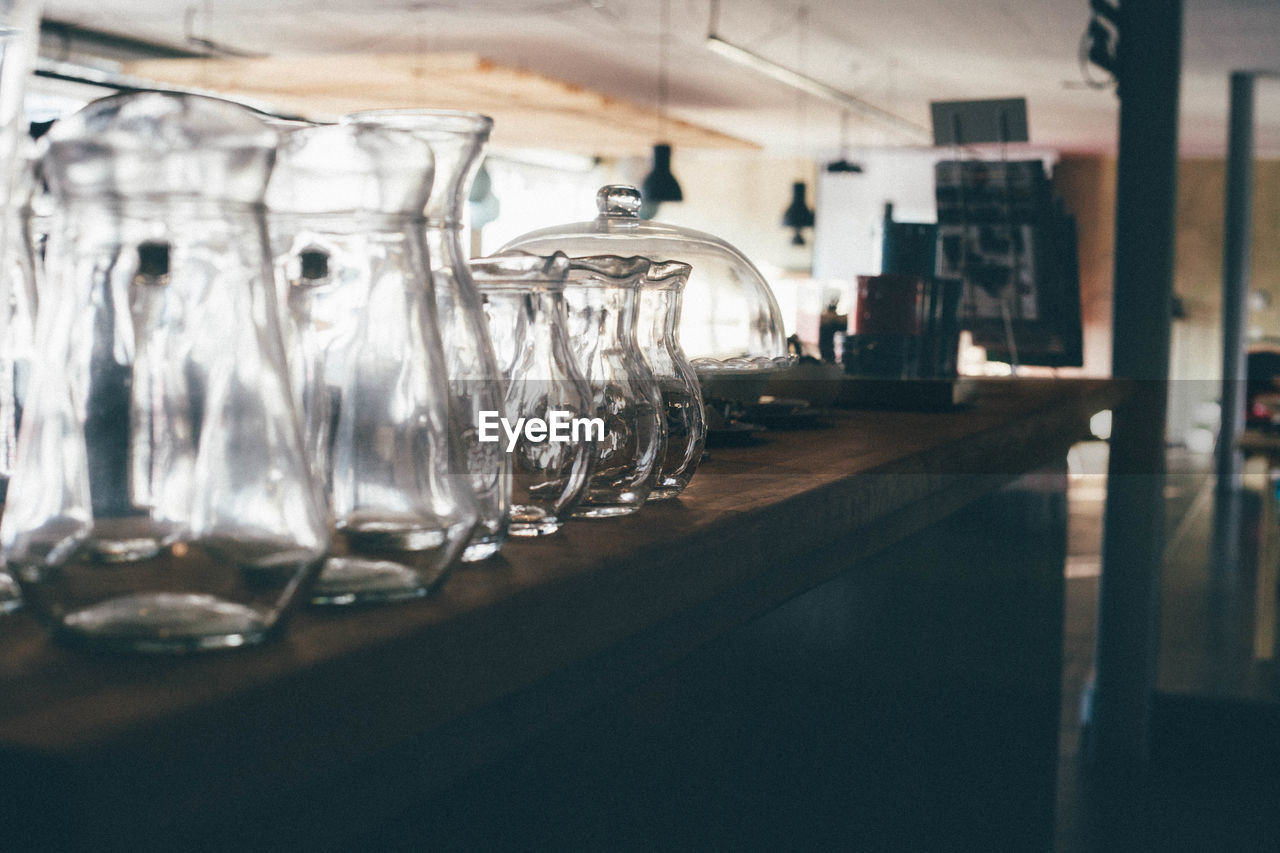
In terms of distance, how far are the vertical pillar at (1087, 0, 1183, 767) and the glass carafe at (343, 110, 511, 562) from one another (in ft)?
10.1

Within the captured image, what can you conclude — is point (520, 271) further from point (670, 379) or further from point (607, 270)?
point (670, 379)

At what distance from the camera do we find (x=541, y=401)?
2.44ft

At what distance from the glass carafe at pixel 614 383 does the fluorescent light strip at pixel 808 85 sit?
22.2 ft

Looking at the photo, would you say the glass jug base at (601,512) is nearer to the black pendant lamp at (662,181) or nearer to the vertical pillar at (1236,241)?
the black pendant lamp at (662,181)

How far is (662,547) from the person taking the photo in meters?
0.70

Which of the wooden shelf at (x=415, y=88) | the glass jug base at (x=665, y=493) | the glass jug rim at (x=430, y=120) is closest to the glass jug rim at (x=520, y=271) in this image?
the glass jug rim at (x=430, y=120)

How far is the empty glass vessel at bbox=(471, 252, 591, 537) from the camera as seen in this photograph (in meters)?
0.73

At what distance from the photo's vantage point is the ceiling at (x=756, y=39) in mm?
7680

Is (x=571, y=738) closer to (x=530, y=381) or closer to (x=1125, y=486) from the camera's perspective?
(x=530, y=381)

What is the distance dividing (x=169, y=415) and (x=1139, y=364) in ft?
12.9

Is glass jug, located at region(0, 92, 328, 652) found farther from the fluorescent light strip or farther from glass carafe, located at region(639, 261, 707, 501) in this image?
the fluorescent light strip

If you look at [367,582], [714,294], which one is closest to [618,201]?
[714,294]

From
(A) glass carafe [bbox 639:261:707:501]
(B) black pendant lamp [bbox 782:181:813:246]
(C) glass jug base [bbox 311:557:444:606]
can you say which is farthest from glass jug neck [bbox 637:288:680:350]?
(B) black pendant lamp [bbox 782:181:813:246]
